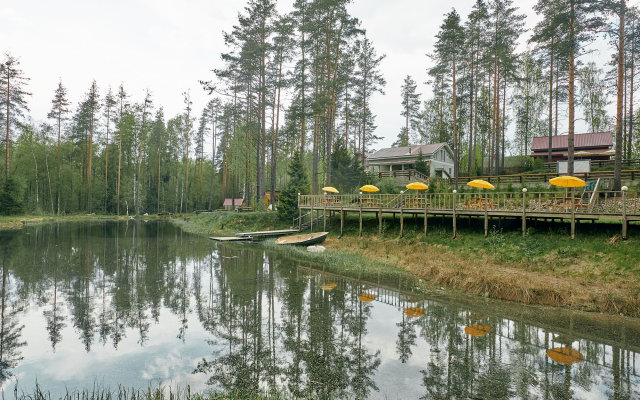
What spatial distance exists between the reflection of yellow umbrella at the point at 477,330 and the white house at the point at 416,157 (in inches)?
1127

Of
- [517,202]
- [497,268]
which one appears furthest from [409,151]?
[497,268]

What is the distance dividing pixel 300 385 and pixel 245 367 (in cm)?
144

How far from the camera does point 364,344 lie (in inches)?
316

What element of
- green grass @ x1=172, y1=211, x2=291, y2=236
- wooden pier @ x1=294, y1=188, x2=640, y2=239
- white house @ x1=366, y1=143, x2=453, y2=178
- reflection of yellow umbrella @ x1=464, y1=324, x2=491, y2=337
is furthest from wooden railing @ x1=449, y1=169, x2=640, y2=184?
green grass @ x1=172, y1=211, x2=291, y2=236

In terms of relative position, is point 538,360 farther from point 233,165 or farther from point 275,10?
point 233,165

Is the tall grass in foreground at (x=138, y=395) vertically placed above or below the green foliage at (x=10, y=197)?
below

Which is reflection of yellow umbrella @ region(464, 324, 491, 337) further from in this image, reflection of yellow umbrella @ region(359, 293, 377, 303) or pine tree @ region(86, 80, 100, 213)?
pine tree @ region(86, 80, 100, 213)

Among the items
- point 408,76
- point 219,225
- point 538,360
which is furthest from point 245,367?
point 408,76

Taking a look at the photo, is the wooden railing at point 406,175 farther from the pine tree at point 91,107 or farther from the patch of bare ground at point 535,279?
the pine tree at point 91,107

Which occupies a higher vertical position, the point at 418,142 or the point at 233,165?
the point at 418,142

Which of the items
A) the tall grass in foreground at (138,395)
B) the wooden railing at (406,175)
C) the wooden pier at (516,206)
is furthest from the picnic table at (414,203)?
the tall grass in foreground at (138,395)

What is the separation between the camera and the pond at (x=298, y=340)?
6.22 m

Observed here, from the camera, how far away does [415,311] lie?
1027cm

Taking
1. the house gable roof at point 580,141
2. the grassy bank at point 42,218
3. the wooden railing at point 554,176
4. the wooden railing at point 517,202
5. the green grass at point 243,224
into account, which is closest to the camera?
the wooden railing at point 517,202
